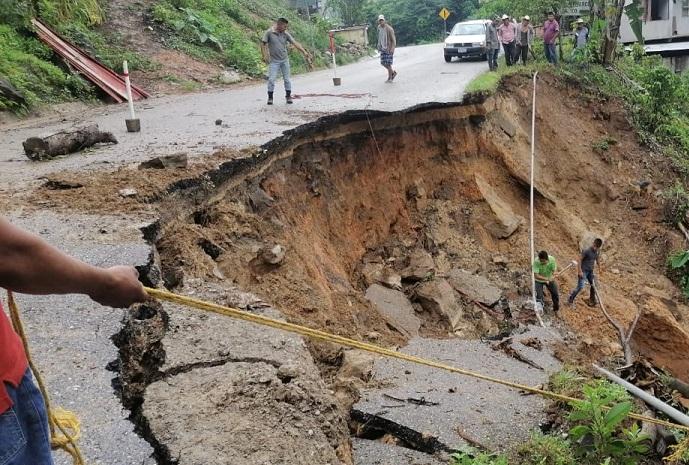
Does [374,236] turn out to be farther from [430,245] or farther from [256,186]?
[256,186]

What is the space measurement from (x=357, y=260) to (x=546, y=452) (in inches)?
225

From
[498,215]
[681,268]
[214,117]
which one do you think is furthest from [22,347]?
[681,268]

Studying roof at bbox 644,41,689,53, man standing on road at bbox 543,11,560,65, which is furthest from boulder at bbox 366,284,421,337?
roof at bbox 644,41,689,53

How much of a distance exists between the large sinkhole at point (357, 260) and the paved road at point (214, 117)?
84 centimetres

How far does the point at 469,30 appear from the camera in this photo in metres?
22.3

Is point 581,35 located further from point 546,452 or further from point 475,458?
point 475,458

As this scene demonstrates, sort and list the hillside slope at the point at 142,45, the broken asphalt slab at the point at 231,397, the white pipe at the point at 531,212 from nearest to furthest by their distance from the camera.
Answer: the broken asphalt slab at the point at 231,397
the white pipe at the point at 531,212
the hillside slope at the point at 142,45

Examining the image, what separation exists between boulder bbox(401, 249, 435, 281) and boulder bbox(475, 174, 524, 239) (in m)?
2.26

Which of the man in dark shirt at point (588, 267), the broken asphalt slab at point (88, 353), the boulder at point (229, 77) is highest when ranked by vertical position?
the boulder at point (229, 77)

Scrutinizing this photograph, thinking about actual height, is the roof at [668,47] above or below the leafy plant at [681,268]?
above

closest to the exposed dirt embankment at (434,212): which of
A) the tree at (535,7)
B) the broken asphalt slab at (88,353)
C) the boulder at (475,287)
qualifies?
the boulder at (475,287)

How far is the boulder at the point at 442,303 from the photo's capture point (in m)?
9.06

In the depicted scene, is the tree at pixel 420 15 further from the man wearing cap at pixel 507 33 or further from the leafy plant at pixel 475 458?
the leafy plant at pixel 475 458

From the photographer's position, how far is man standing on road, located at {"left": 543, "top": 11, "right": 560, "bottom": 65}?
1794 centimetres
